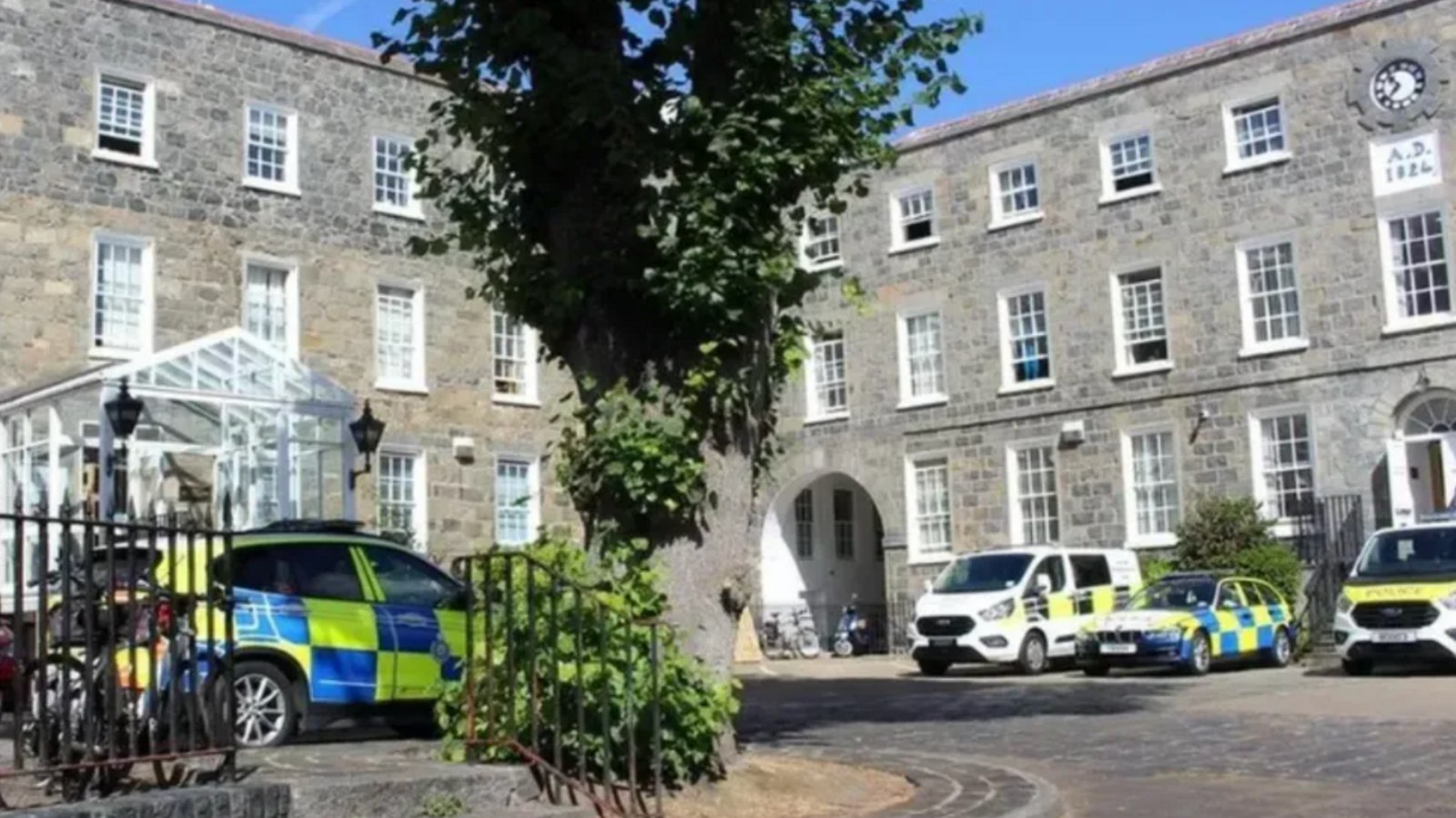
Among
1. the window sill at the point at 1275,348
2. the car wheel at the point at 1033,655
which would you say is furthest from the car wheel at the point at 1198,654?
the window sill at the point at 1275,348

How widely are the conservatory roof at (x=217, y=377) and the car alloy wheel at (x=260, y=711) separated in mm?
10210

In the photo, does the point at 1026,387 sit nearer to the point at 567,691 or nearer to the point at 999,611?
the point at 999,611

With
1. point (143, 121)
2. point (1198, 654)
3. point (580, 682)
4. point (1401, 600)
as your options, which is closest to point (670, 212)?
point (580, 682)

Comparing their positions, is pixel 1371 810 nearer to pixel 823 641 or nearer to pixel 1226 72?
pixel 1226 72

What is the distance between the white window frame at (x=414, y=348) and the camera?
89.4 ft

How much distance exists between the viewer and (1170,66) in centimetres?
2744

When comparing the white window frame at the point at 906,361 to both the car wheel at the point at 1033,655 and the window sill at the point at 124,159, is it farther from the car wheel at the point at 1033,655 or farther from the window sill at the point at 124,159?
the window sill at the point at 124,159

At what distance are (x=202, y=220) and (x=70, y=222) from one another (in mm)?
2065

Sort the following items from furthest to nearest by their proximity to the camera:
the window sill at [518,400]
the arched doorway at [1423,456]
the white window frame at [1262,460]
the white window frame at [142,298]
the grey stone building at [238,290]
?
the window sill at [518,400] < the white window frame at [1262,460] < the arched doorway at [1423,456] < the white window frame at [142,298] < the grey stone building at [238,290]

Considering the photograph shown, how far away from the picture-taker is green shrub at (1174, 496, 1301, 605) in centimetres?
2461

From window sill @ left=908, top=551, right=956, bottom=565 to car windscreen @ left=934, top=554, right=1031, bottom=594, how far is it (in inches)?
227

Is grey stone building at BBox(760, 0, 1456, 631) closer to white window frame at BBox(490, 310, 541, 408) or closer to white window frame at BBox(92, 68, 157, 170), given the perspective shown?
white window frame at BBox(490, 310, 541, 408)

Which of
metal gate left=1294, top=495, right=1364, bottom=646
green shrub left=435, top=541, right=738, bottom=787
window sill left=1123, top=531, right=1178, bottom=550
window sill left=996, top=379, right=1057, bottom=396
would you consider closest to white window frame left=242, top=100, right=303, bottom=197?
window sill left=996, top=379, right=1057, bottom=396

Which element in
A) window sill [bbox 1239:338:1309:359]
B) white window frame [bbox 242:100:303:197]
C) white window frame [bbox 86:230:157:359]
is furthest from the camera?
white window frame [bbox 242:100:303:197]
